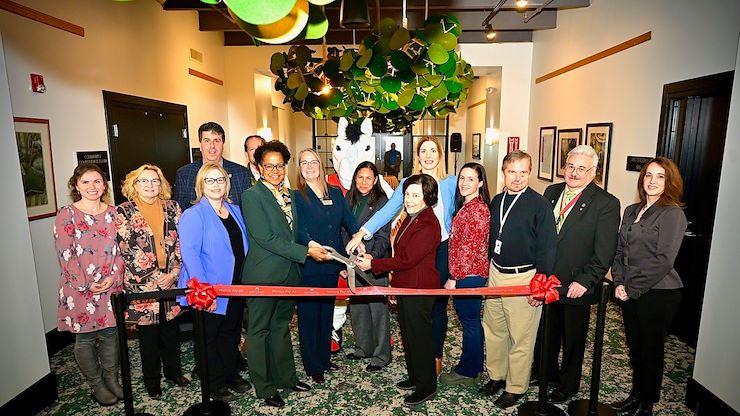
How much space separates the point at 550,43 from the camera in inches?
272

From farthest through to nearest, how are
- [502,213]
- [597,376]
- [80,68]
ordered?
1. [80,68]
2. [502,213]
3. [597,376]

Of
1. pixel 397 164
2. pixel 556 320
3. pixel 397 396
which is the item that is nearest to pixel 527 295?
pixel 556 320

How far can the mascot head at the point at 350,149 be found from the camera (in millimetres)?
3926

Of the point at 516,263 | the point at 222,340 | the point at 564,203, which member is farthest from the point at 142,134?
the point at 564,203

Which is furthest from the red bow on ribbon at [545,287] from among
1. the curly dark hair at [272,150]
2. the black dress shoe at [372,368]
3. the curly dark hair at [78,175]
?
the curly dark hair at [78,175]

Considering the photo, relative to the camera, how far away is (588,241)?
2.50 metres

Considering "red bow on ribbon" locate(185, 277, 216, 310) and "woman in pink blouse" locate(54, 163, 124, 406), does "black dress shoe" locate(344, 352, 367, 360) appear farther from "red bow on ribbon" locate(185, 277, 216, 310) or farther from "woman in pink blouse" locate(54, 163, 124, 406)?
"woman in pink blouse" locate(54, 163, 124, 406)

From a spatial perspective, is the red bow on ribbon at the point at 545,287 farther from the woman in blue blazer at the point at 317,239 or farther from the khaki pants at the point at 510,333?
the woman in blue blazer at the point at 317,239

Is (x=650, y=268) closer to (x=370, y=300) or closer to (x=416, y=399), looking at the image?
(x=416, y=399)

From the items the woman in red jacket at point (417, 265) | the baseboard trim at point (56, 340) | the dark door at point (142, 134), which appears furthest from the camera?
the dark door at point (142, 134)

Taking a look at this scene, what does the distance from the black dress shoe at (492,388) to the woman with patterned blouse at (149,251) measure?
7.08 feet

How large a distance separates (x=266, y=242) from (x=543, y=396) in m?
1.90

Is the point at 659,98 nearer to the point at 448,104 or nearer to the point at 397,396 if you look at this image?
the point at 448,104

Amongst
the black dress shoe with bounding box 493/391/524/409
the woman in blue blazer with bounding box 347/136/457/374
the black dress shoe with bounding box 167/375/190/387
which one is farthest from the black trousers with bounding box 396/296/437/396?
the black dress shoe with bounding box 167/375/190/387
